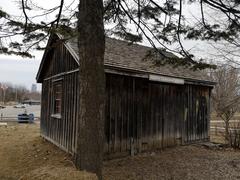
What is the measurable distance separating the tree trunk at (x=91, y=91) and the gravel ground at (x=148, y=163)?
1.09m

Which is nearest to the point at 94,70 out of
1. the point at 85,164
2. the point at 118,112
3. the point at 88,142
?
the point at 88,142

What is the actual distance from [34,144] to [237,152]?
9.15m

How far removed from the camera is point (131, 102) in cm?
1001

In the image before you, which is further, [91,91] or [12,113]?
[12,113]

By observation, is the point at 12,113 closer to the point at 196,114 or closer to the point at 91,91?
the point at 196,114

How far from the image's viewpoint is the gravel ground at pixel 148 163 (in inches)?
299

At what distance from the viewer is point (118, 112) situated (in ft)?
31.4

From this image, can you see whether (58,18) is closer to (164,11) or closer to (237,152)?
(164,11)

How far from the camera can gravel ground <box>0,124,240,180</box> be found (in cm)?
760

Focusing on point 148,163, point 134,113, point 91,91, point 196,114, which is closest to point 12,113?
point 196,114

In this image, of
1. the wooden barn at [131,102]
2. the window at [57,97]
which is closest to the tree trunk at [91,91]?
the wooden barn at [131,102]

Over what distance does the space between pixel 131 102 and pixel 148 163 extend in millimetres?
2413

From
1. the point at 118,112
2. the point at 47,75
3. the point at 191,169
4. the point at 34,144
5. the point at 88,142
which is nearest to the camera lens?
the point at 88,142

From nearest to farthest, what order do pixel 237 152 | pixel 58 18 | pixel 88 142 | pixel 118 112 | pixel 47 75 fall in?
pixel 88 142
pixel 58 18
pixel 118 112
pixel 237 152
pixel 47 75
